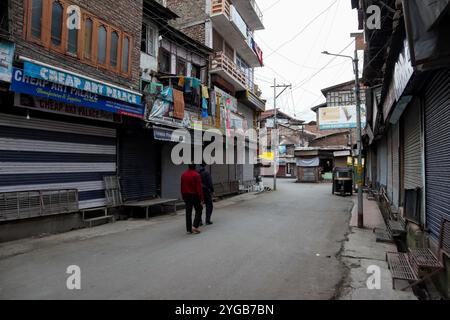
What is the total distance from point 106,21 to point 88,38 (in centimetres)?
108

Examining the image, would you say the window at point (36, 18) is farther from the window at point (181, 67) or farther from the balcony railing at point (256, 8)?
the balcony railing at point (256, 8)

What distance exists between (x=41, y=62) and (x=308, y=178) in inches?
1310

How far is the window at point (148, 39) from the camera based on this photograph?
43.8 feet

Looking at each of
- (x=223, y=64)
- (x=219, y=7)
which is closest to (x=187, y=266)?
(x=223, y=64)

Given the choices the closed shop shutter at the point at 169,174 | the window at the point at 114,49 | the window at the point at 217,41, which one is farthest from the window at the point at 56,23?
the window at the point at 217,41

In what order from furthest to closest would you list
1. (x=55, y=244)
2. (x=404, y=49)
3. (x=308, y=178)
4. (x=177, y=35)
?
(x=308, y=178) < (x=177, y=35) < (x=55, y=244) < (x=404, y=49)

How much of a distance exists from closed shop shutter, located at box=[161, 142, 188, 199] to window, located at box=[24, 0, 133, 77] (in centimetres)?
424

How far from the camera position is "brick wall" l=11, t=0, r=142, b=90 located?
7.67 meters

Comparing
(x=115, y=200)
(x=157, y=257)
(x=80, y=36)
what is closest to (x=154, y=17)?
(x=80, y=36)

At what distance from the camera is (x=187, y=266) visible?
18.1 ft

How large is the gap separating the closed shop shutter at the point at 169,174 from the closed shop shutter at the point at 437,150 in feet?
34.6

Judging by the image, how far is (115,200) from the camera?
10.8 m

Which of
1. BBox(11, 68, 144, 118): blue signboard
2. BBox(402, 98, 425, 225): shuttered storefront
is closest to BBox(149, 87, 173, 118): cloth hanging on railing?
BBox(11, 68, 144, 118): blue signboard
